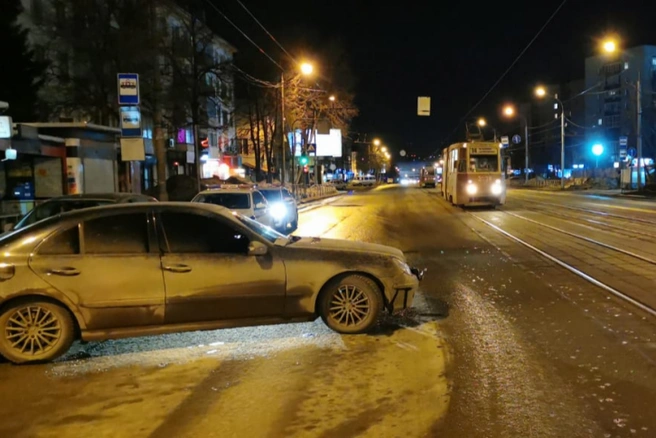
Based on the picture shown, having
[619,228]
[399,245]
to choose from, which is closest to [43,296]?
[399,245]

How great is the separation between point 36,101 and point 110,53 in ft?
16.0

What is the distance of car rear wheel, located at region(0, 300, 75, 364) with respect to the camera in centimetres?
589

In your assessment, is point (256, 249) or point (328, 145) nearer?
point (256, 249)

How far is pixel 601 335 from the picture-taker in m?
6.53

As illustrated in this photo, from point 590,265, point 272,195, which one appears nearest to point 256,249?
point 590,265

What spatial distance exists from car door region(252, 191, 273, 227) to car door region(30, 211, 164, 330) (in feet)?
30.6

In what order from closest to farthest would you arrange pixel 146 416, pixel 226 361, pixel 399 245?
pixel 146 416
pixel 226 361
pixel 399 245

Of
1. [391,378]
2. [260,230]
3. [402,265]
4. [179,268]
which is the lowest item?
[391,378]

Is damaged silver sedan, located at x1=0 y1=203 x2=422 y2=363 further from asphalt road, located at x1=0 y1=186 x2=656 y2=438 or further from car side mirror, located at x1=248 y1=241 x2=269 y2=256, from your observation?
asphalt road, located at x1=0 y1=186 x2=656 y2=438

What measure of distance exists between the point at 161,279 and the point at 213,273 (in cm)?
52

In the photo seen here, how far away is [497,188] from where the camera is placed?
28766 mm

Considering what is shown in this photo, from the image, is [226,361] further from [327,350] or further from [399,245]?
[399,245]

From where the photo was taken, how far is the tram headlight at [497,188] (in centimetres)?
2861

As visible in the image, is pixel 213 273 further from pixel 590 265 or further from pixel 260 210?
pixel 260 210
